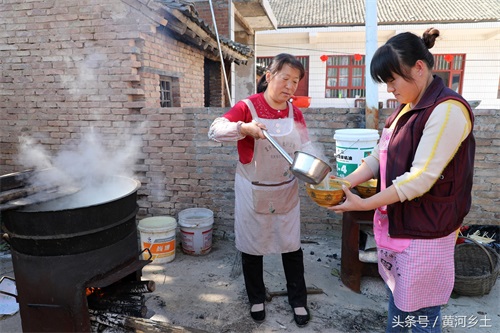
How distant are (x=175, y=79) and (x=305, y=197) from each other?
3.08m

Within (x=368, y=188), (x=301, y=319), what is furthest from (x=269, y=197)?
(x=301, y=319)

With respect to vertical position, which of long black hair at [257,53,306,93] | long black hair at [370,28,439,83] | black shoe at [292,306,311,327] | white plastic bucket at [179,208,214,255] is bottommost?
black shoe at [292,306,311,327]

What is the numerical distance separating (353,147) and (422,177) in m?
1.88

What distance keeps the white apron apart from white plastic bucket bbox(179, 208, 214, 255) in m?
1.40

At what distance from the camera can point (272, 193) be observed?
8.41 feet

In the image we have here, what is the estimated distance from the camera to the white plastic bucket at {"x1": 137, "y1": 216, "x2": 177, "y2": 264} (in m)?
3.85

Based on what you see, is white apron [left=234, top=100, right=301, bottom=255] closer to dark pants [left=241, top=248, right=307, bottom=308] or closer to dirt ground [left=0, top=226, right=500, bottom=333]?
dark pants [left=241, top=248, right=307, bottom=308]

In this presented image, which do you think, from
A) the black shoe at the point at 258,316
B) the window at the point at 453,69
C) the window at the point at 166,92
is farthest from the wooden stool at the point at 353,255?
the window at the point at 453,69

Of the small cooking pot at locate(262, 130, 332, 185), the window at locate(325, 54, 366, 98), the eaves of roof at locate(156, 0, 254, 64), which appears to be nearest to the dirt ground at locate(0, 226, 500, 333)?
the small cooking pot at locate(262, 130, 332, 185)

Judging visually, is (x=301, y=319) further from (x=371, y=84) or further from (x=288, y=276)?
(x=371, y=84)

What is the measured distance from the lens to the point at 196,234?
4062 millimetres

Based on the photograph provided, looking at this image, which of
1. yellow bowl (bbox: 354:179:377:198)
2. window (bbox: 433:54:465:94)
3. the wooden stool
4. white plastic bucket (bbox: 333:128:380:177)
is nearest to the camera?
yellow bowl (bbox: 354:179:377:198)

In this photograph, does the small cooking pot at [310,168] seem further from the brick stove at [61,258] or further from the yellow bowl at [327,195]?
the brick stove at [61,258]

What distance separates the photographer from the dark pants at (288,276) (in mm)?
2771
